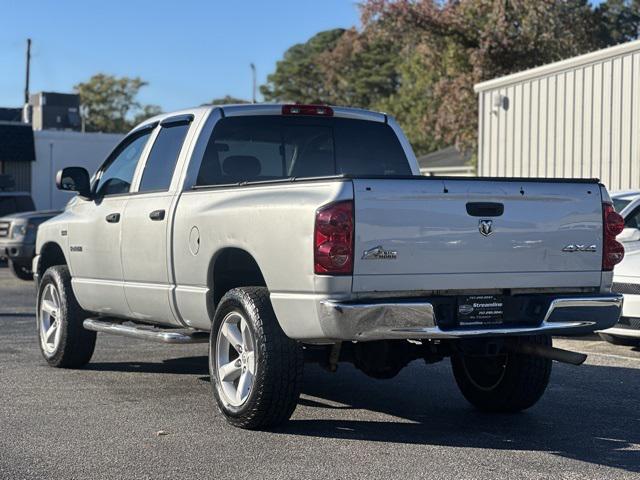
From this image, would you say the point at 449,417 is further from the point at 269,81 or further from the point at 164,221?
the point at 269,81

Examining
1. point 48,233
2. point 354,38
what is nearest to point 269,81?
point 354,38

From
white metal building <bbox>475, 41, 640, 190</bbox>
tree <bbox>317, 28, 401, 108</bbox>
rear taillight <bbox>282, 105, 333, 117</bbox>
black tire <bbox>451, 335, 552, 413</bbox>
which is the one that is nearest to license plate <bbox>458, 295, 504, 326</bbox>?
black tire <bbox>451, 335, 552, 413</bbox>

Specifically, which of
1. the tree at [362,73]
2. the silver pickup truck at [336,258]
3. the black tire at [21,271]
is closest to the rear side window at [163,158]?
the silver pickup truck at [336,258]

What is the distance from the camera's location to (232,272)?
752 cm

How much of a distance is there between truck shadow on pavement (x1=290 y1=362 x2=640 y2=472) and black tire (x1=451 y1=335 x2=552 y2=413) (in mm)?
101

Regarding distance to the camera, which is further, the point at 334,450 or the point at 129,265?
the point at 129,265

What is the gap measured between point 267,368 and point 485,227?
1.49m

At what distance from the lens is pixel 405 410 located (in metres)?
7.73

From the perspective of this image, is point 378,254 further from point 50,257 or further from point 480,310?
Answer: point 50,257

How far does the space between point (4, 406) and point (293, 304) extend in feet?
8.29

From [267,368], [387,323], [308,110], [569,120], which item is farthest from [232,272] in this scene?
[569,120]

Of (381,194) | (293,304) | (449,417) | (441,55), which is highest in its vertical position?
(441,55)

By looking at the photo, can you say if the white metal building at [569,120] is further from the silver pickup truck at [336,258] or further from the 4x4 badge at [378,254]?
the 4x4 badge at [378,254]

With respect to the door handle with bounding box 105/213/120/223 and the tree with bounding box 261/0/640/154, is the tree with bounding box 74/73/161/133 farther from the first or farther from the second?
the door handle with bounding box 105/213/120/223
